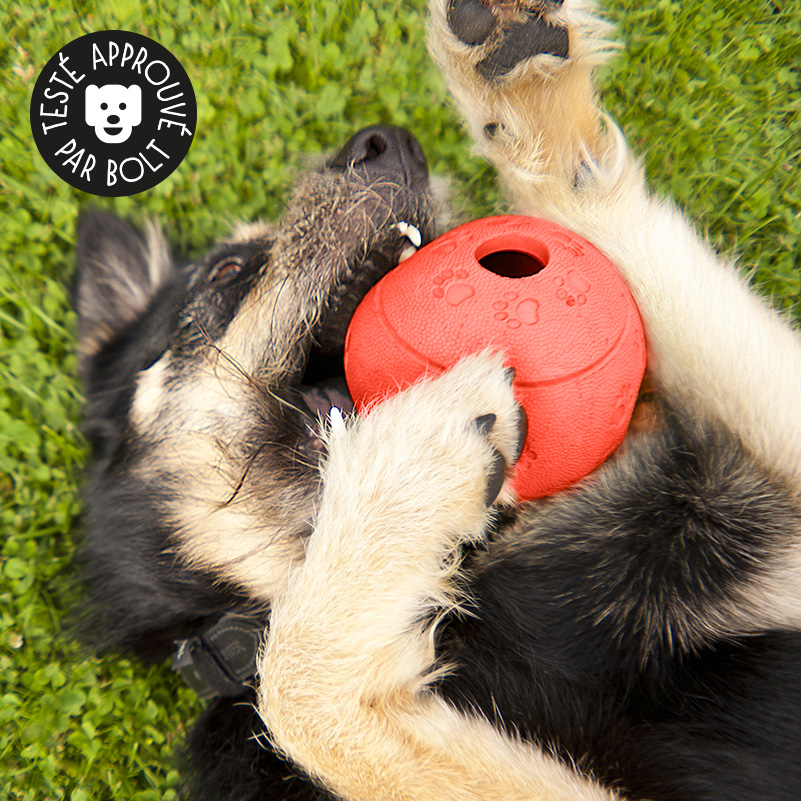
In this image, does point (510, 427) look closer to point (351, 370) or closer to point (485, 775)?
point (351, 370)

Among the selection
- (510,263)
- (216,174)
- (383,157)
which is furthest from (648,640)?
(216,174)

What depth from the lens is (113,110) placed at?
3902mm

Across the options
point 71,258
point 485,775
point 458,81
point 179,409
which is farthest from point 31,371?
point 485,775

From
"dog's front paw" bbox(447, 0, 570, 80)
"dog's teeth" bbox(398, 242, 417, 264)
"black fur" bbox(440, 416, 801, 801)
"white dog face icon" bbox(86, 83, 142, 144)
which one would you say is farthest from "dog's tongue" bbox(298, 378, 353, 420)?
"white dog face icon" bbox(86, 83, 142, 144)

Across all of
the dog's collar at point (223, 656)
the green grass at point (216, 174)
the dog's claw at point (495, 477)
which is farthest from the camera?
the green grass at point (216, 174)

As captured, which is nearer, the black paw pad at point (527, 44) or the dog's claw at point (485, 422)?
the dog's claw at point (485, 422)

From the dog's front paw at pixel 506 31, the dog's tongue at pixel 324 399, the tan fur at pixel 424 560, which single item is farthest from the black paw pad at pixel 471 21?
the dog's tongue at pixel 324 399

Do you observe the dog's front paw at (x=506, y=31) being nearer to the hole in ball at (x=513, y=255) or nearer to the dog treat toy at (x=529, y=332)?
the dog treat toy at (x=529, y=332)

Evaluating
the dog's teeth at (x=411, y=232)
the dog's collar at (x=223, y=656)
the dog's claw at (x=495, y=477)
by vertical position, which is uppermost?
the dog's teeth at (x=411, y=232)

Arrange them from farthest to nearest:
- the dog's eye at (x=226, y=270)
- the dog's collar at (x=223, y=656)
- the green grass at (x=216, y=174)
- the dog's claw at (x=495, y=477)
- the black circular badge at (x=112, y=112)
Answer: the black circular badge at (x=112, y=112) → the green grass at (x=216, y=174) → the dog's eye at (x=226, y=270) → the dog's collar at (x=223, y=656) → the dog's claw at (x=495, y=477)

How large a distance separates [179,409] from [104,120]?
7.64 ft

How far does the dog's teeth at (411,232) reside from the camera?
2467 millimetres

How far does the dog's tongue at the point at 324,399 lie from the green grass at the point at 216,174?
1392 mm

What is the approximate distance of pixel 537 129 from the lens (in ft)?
8.38
